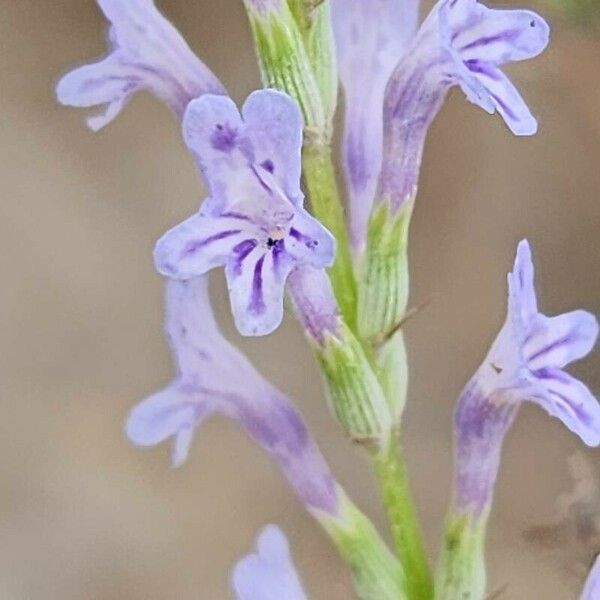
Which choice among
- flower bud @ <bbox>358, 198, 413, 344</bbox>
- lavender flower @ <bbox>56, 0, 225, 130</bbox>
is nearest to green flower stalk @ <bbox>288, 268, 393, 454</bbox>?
flower bud @ <bbox>358, 198, 413, 344</bbox>

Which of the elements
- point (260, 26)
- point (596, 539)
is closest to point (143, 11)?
point (260, 26)

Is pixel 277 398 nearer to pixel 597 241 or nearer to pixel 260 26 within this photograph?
pixel 260 26

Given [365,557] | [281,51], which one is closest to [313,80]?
[281,51]

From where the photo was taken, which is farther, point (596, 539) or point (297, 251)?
point (596, 539)

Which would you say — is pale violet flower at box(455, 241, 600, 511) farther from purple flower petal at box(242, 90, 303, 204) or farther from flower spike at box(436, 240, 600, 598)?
purple flower petal at box(242, 90, 303, 204)

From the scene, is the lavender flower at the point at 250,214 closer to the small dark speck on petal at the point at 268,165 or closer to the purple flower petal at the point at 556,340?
the small dark speck on petal at the point at 268,165

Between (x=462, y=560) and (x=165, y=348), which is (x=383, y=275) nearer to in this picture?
(x=462, y=560)
